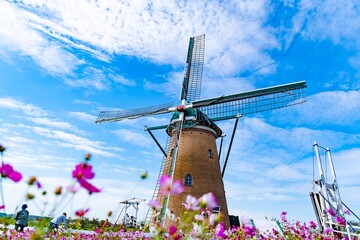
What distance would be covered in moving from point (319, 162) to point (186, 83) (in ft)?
30.2

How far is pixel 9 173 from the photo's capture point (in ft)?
5.84

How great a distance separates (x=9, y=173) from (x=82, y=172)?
0.52m

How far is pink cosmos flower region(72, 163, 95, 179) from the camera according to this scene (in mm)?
1618

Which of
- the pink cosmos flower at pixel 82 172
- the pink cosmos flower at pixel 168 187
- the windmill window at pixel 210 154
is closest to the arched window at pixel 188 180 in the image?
the windmill window at pixel 210 154

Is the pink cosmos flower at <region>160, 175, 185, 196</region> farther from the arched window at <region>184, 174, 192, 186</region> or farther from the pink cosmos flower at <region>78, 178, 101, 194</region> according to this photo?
the arched window at <region>184, 174, 192, 186</region>

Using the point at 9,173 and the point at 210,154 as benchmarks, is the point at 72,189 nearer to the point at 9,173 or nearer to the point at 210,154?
the point at 9,173

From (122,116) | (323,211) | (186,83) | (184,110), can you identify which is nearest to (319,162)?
(323,211)

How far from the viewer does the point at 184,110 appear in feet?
51.8

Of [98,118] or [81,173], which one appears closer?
[81,173]

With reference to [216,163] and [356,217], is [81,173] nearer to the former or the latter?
[356,217]

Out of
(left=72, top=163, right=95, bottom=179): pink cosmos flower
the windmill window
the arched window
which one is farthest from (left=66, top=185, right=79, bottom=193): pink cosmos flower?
the windmill window

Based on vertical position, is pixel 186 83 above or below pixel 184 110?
above

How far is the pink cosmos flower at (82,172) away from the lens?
1.62 m

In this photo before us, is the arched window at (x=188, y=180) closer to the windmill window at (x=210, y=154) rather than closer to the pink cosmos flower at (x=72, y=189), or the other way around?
the windmill window at (x=210, y=154)
